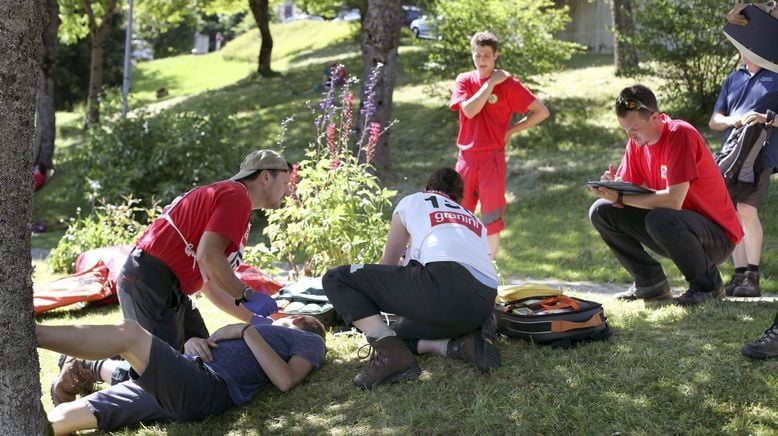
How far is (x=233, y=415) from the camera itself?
4738mm

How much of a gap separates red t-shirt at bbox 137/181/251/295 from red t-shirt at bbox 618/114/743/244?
2.58 meters

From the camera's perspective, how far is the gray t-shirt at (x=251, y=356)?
4.71 meters

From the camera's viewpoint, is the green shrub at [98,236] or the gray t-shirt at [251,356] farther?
the green shrub at [98,236]

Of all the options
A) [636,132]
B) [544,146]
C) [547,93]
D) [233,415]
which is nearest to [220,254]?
[233,415]

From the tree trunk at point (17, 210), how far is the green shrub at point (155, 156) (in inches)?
324

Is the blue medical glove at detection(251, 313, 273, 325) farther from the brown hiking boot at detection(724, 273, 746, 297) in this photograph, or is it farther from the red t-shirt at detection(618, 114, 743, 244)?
the brown hiking boot at detection(724, 273, 746, 297)

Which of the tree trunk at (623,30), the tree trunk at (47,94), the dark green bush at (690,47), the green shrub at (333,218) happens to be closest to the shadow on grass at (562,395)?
the green shrub at (333,218)

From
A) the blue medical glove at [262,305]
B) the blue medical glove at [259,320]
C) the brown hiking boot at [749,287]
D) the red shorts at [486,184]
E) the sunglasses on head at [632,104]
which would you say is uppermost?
the sunglasses on head at [632,104]

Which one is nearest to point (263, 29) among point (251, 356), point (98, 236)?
point (98, 236)

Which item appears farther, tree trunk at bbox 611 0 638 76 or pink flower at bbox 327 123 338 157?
tree trunk at bbox 611 0 638 76

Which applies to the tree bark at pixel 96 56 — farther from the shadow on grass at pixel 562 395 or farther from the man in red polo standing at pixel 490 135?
the shadow on grass at pixel 562 395

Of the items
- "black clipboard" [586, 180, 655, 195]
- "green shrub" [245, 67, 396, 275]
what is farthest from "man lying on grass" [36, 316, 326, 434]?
"black clipboard" [586, 180, 655, 195]

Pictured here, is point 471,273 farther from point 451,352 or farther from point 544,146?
point 544,146

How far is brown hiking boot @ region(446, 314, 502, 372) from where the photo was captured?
4.75m
